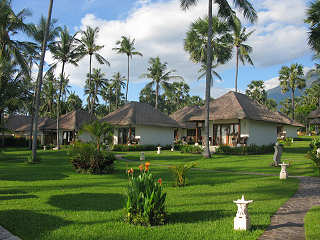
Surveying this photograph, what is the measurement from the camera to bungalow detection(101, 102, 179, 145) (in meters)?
29.0

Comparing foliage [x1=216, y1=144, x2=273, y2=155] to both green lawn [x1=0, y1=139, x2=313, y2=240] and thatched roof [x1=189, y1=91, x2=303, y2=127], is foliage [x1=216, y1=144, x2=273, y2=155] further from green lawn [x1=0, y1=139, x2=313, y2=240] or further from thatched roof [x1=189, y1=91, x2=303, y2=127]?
green lawn [x1=0, y1=139, x2=313, y2=240]

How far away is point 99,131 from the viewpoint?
41.7ft

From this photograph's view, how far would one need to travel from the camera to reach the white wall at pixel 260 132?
2436 centimetres

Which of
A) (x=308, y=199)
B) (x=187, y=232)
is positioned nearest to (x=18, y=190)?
(x=187, y=232)

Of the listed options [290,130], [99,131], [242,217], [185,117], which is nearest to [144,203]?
[242,217]

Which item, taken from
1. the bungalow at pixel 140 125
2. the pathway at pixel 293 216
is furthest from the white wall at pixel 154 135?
the pathway at pixel 293 216

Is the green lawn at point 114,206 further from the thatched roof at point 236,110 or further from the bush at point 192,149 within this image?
the thatched roof at point 236,110

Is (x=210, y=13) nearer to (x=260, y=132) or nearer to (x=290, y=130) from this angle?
(x=260, y=132)

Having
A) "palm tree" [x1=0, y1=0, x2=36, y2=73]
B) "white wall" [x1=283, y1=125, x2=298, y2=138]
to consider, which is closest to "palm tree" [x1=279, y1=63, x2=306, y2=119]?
"white wall" [x1=283, y1=125, x2=298, y2=138]

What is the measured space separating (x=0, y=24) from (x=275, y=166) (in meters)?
18.9

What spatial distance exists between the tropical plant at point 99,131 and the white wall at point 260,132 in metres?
14.7

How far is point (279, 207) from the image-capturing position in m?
6.86

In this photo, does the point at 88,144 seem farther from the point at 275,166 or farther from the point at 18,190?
the point at 275,166

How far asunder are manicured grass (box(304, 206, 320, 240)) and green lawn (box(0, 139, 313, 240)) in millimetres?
703
